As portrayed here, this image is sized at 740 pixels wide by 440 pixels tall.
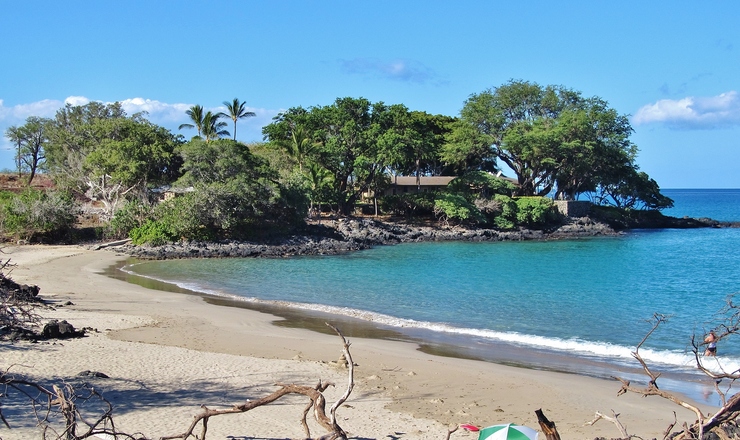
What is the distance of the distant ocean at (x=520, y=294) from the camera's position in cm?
1526

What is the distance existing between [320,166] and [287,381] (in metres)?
40.6

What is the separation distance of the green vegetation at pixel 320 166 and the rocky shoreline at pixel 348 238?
1362mm


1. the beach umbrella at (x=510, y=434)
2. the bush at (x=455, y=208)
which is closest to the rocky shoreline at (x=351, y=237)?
the bush at (x=455, y=208)

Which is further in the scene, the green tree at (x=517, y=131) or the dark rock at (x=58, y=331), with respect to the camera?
the green tree at (x=517, y=131)

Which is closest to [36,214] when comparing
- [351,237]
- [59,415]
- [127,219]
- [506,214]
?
[127,219]

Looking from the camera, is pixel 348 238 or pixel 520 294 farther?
pixel 348 238

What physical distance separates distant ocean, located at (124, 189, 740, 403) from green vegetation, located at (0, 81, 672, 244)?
6836mm

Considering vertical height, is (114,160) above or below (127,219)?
above

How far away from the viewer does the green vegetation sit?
133 ft

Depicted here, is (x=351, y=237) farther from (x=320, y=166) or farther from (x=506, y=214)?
(x=506, y=214)

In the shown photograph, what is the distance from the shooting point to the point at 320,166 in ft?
167

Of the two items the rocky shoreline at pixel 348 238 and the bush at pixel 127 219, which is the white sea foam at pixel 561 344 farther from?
the bush at pixel 127 219

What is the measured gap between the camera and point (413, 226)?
52125 mm

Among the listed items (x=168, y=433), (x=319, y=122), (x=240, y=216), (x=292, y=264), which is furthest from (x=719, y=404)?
(x=319, y=122)
